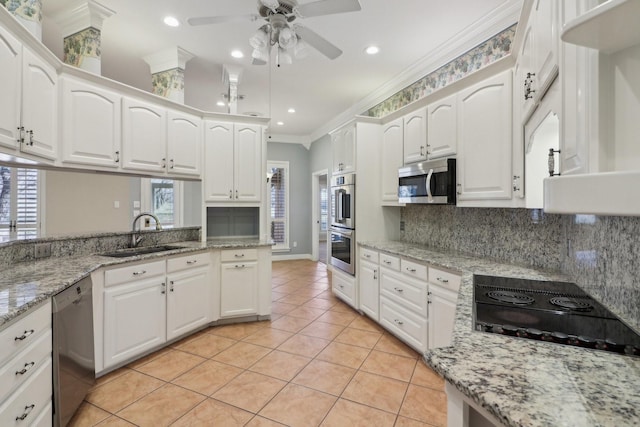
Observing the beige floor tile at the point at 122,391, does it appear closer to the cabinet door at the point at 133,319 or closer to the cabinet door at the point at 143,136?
the cabinet door at the point at 133,319

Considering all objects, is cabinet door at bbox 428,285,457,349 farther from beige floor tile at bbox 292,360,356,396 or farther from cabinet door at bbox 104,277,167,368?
cabinet door at bbox 104,277,167,368

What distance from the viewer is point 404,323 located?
8.99ft

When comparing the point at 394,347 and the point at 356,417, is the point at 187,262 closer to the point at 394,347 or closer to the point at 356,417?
the point at 356,417

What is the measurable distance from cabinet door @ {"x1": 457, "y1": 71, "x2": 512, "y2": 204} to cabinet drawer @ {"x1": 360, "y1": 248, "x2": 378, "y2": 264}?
1.10m

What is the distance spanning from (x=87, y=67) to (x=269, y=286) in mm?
2660

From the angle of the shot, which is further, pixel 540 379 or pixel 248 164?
pixel 248 164

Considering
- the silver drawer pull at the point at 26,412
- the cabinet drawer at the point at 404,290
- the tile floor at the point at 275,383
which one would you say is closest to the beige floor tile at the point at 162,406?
the tile floor at the point at 275,383

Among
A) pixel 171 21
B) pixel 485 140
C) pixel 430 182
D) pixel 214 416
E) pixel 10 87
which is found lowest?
pixel 214 416

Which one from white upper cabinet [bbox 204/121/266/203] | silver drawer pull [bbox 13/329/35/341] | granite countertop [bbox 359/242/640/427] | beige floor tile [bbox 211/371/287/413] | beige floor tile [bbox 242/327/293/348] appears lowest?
beige floor tile [bbox 211/371/287/413]

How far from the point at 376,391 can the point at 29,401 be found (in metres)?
1.90

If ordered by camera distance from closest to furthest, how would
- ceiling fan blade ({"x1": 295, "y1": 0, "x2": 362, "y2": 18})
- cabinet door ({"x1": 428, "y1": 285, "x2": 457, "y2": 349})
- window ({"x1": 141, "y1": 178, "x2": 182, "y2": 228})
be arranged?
1. ceiling fan blade ({"x1": 295, "y1": 0, "x2": 362, "y2": 18})
2. cabinet door ({"x1": 428, "y1": 285, "x2": 457, "y2": 349})
3. window ({"x1": 141, "y1": 178, "x2": 182, "y2": 228})

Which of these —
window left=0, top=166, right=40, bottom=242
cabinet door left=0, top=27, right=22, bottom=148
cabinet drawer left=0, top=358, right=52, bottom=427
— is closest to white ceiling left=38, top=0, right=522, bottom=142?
cabinet door left=0, top=27, right=22, bottom=148

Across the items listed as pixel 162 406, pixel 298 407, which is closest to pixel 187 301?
pixel 162 406

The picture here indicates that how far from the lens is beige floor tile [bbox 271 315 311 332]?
3.20m
